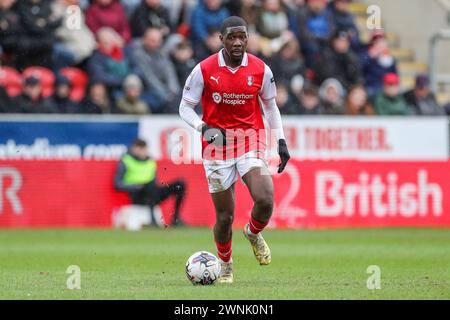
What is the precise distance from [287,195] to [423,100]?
491cm

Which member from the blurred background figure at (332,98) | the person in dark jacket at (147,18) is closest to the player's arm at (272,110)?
the person in dark jacket at (147,18)

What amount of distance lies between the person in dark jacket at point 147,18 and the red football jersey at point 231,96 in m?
11.7

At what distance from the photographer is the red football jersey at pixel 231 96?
12.4 meters

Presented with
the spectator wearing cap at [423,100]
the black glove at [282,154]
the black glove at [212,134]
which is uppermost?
the spectator wearing cap at [423,100]

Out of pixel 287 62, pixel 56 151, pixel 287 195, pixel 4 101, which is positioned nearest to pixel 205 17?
pixel 287 62

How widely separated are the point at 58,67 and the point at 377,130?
658cm

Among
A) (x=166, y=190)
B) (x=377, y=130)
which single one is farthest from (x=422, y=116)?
(x=166, y=190)

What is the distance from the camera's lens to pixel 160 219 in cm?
2233

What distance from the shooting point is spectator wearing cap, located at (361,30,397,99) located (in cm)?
2627

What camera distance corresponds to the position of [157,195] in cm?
2238

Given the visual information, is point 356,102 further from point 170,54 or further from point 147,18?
point 147,18

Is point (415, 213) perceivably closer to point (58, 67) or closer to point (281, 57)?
point (281, 57)

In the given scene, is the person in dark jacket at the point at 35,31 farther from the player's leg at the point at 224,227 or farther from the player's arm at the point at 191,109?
the player's leg at the point at 224,227
